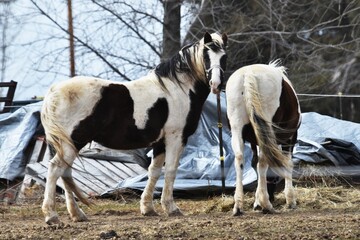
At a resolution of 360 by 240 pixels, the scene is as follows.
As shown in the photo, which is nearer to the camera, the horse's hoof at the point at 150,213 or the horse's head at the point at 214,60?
the horse's head at the point at 214,60

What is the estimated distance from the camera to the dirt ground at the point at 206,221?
6.79 metres

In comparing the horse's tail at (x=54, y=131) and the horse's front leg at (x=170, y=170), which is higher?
the horse's tail at (x=54, y=131)

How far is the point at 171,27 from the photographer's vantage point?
17.3 metres

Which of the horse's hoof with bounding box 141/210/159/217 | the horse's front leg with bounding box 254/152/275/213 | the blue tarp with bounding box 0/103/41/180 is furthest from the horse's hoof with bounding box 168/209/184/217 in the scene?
the blue tarp with bounding box 0/103/41/180

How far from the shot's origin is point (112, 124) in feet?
27.7

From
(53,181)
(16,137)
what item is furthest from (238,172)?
(16,137)

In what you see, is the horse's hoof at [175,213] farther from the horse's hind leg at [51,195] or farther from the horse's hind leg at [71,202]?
the horse's hind leg at [51,195]

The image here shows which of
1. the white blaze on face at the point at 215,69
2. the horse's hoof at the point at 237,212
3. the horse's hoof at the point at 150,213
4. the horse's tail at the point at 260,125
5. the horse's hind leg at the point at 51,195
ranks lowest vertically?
the horse's hoof at the point at 150,213

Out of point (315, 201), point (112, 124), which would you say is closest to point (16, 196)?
point (112, 124)

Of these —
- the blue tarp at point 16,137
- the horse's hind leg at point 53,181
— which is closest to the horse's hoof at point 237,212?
the horse's hind leg at point 53,181

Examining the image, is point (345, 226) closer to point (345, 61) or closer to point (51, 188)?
point (51, 188)

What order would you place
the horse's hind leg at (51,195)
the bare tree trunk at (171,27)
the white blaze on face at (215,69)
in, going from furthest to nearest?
the bare tree trunk at (171,27), the white blaze on face at (215,69), the horse's hind leg at (51,195)

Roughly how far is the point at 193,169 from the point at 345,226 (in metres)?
4.26

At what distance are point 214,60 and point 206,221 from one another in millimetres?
1977
